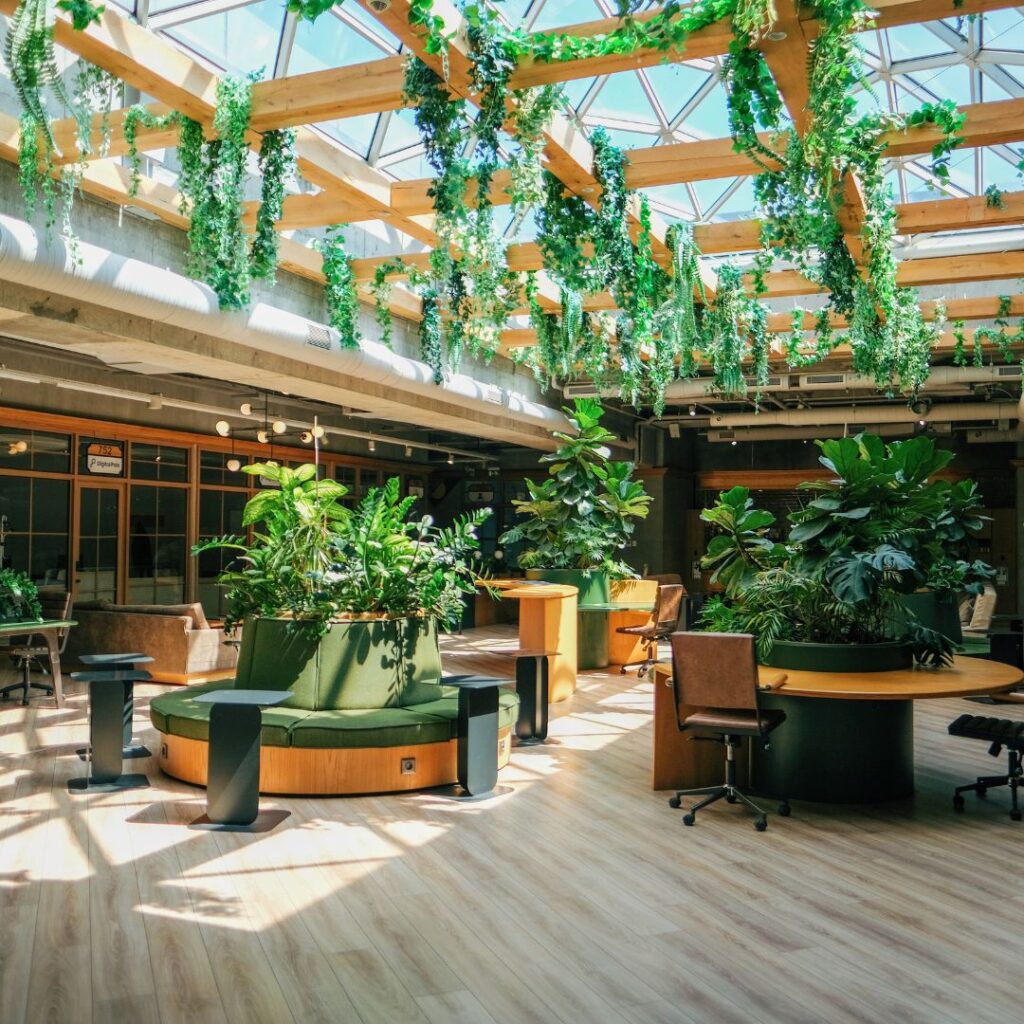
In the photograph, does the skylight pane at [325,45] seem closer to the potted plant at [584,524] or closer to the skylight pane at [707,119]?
the skylight pane at [707,119]

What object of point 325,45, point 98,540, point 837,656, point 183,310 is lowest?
point 837,656

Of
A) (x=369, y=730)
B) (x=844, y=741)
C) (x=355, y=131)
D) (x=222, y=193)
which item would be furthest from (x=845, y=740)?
(x=355, y=131)

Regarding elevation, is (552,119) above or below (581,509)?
above

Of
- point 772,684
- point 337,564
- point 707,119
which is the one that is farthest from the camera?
point 707,119

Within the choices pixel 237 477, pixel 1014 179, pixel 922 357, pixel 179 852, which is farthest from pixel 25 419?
pixel 1014 179

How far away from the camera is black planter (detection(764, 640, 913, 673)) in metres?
6.17

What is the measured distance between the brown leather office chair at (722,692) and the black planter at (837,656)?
1.88 ft

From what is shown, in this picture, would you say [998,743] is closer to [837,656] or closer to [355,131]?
[837,656]

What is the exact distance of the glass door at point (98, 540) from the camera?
1394 centimetres

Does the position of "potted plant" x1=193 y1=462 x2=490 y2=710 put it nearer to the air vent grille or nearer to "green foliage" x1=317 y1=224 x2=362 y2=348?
the air vent grille

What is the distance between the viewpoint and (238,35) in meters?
7.56

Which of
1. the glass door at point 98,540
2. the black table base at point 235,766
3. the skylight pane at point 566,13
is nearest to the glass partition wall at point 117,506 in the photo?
the glass door at point 98,540

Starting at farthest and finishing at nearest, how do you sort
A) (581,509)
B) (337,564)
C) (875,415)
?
(875,415), (581,509), (337,564)

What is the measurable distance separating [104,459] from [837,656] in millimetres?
11265
